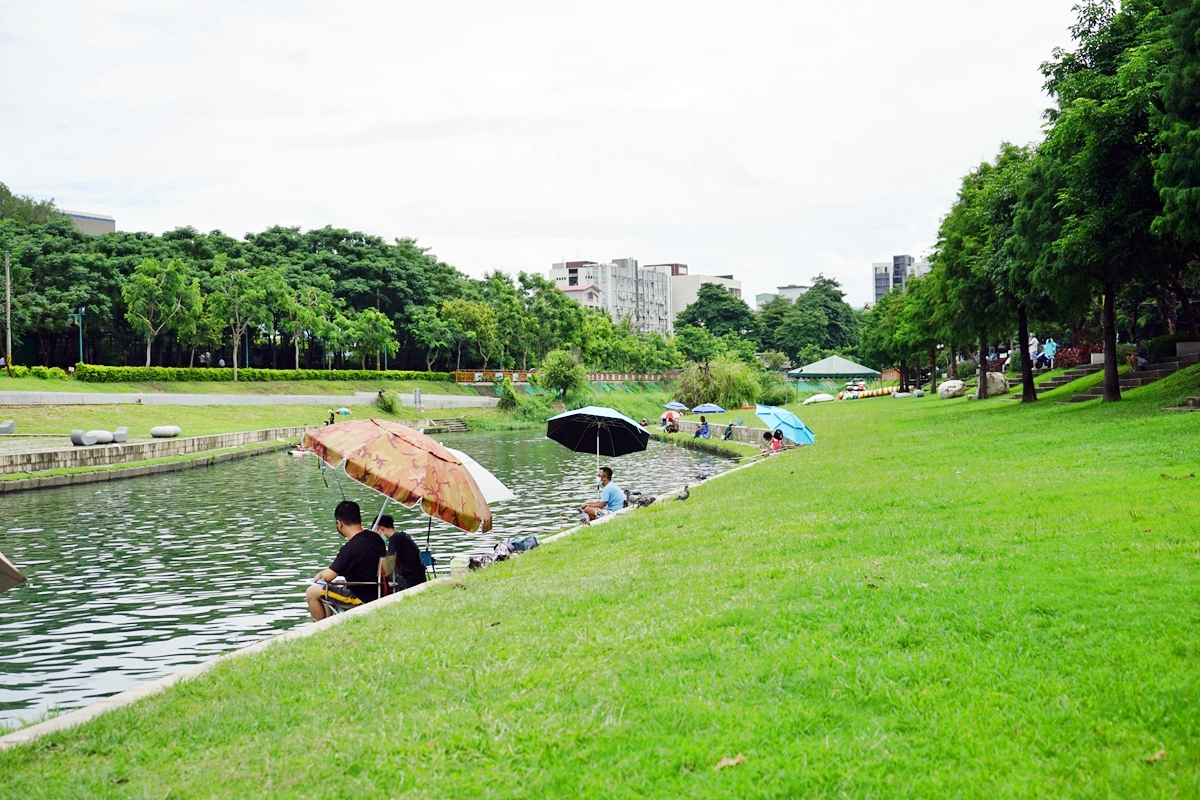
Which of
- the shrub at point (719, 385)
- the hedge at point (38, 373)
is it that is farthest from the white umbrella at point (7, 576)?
the shrub at point (719, 385)

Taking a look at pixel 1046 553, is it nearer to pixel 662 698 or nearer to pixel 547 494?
pixel 662 698

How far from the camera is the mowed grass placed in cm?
459

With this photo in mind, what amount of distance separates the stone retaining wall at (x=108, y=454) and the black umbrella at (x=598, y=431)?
1629 centimetres

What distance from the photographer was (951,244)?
3541 cm

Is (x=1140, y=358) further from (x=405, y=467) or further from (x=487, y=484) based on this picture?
(x=405, y=467)

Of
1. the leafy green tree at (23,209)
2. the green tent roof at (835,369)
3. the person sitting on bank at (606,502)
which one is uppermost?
the leafy green tree at (23,209)

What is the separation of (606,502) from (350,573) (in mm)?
7984

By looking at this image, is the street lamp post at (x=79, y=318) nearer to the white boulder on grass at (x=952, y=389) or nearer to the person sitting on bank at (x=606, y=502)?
the white boulder on grass at (x=952, y=389)

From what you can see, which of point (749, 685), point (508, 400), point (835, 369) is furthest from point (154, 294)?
point (749, 685)

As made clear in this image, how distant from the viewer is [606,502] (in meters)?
17.7

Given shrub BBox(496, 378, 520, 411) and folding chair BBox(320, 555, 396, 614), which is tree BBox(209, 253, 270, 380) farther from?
folding chair BBox(320, 555, 396, 614)

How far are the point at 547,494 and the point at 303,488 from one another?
691cm

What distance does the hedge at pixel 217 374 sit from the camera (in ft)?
170

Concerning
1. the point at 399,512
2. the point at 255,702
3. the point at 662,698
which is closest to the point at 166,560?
the point at 399,512
